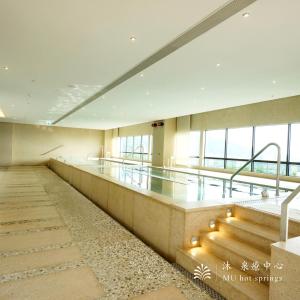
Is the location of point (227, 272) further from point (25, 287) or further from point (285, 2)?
point (285, 2)

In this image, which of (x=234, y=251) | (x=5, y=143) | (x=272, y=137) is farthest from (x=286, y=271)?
(x=5, y=143)

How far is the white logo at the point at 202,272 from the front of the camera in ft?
7.53

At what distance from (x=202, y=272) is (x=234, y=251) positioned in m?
0.39

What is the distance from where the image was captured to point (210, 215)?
2887mm

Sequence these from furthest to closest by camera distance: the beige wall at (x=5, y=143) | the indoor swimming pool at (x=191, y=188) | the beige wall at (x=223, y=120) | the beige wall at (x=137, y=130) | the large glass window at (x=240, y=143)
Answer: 1. the beige wall at (x=5, y=143)
2. the beige wall at (x=137, y=130)
3. the large glass window at (x=240, y=143)
4. the beige wall at (x=223, y=120)
5. the indoor swimming pool at (x=191, y=188)

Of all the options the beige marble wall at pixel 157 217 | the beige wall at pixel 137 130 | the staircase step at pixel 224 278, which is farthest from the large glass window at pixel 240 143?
the staircase step at pixel 224 278

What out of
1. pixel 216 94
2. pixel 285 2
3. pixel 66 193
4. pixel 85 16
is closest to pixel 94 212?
pixel 66 193

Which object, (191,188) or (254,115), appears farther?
(254,115)

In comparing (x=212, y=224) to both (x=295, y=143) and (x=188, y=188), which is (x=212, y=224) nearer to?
(x=188, y=188)

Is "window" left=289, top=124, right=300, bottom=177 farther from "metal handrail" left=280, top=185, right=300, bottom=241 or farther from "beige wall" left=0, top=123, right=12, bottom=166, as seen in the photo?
"beige wall" left=0, top=123, right=12, bottom=166

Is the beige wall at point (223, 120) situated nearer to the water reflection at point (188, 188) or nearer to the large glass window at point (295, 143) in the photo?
the large glass window at point (295, 143)

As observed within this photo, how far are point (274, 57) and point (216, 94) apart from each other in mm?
2954

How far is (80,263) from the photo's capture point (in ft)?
8.52

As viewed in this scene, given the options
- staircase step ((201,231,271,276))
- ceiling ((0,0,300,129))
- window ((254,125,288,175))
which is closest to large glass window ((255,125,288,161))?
window ((254,125,288,175))
